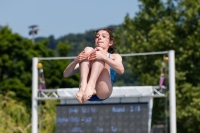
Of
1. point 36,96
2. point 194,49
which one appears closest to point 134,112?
point 36,96

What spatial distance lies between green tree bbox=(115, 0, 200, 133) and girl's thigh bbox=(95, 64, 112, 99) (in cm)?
1480

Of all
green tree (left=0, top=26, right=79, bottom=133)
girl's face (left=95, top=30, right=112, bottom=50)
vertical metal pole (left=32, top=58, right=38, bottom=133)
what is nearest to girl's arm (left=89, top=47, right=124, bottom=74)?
girl's face (left=95, top=30, right=112, bottom=50)

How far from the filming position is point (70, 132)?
14.2 meters

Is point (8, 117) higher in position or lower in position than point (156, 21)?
lower

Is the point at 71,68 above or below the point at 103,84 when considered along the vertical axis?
above

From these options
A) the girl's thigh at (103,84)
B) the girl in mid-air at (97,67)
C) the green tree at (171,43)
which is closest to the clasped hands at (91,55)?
the girl in mid-air at (97,67)

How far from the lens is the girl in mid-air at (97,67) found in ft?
20.2

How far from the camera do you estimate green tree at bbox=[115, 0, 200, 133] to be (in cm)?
2198

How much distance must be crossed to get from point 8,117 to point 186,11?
25.7ft

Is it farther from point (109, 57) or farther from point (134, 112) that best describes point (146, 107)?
point (109, 57)

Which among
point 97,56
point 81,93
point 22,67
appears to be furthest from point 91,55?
point 22,67

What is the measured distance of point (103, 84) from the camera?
631 cm

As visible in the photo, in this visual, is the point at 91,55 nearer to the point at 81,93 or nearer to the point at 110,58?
→ the point at 110,58

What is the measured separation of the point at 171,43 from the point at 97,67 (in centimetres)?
1714
